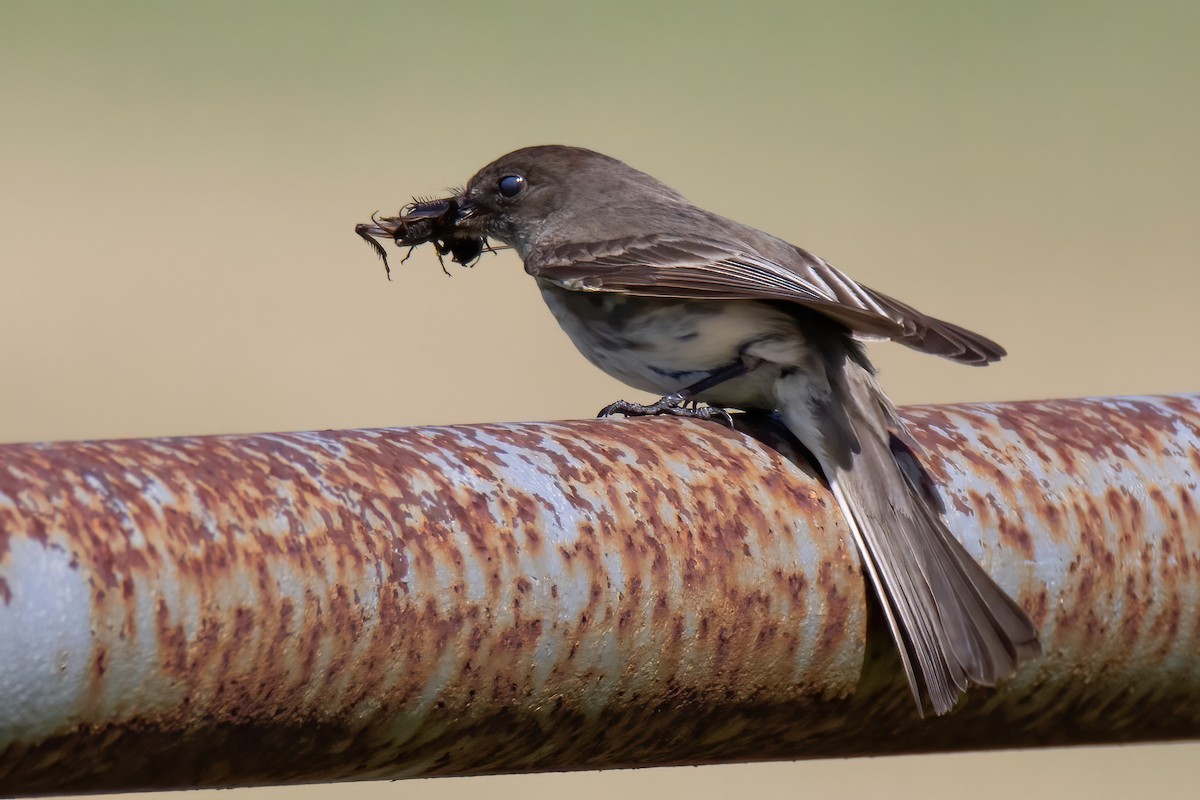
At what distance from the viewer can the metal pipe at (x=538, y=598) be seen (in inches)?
69.5

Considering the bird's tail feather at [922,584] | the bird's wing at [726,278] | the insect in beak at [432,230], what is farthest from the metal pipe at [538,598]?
the insect in beak at [432,230]

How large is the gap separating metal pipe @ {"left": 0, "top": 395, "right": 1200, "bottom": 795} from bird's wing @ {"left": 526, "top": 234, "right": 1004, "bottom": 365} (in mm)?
965

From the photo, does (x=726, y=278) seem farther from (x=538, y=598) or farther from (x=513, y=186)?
(x=538, y=598)

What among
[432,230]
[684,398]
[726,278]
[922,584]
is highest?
[432,230]

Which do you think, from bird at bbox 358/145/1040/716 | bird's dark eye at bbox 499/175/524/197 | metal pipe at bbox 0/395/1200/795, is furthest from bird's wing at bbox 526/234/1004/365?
metal pipe at bbox 0/395/1200/795

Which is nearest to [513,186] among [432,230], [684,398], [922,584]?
[432,230]

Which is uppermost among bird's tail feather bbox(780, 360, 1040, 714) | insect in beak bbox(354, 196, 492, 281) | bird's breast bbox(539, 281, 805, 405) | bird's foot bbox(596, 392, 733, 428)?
insect in beak bbox(354, 196, 492, 281)

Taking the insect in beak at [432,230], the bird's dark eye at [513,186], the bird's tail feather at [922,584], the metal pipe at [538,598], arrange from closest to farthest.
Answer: the metal pipe at [538,598], the bird's tail feather at [922,584], the insect in beak at [432,230], the bird's dark eye at [513,186]

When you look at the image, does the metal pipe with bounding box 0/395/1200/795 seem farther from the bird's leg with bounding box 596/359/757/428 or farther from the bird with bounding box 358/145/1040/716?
the bird's leg with bounding box 596/359/757/428

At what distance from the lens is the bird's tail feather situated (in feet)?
7.91

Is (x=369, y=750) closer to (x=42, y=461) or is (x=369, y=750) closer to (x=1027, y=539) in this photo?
(x=42, y=461)

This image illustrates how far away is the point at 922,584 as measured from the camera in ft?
8.79

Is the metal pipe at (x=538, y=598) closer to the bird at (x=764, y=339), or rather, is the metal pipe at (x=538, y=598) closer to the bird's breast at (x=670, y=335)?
the bird at (x=764, y=339)

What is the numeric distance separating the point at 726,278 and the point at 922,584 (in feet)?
5.08
